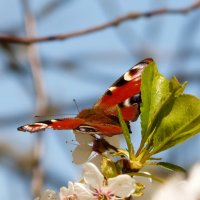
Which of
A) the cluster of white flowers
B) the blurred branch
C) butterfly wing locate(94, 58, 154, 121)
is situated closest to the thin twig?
the blurred branch

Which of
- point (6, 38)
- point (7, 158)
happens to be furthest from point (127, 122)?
point (7, 158)

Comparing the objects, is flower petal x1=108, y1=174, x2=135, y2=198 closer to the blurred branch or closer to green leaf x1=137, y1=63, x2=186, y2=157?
green leaf x1=137, y1=63, x2=186, y2=157

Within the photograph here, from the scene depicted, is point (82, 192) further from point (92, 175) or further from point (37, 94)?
point (37, 94)

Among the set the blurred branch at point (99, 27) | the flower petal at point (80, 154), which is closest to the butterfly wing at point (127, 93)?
the flower petal at point (80, 154)

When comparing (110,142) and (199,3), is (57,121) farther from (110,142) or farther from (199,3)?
(199,3)

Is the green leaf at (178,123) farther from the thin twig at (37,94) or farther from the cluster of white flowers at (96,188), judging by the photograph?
the thin twig at (37,94)

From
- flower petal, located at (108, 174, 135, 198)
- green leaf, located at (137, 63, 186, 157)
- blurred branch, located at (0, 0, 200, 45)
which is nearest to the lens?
flower petal, located at (108, 174, 135, 198)

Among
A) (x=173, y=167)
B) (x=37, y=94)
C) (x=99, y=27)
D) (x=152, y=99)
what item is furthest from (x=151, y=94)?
(x=37, y=94)
